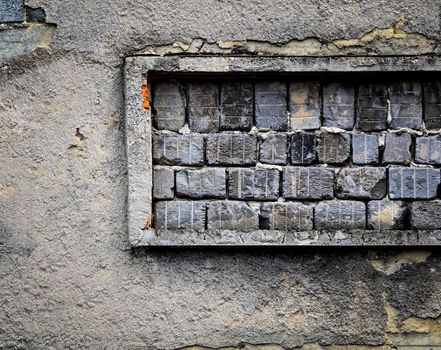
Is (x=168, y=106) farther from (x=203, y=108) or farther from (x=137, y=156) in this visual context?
(x=137, y=156)

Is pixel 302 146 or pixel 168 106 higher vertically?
pixel 168 106

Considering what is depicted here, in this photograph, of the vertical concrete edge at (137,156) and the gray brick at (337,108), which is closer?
the vertical concrete edge at (137,156)

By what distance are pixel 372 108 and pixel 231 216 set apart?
29.9 inches

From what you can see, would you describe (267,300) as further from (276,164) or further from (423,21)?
(423,21)

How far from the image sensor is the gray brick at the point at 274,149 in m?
2.99

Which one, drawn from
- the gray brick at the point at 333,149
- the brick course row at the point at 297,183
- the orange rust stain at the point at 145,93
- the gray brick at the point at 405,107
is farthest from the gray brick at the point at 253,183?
the gray brick at the point at 405,107

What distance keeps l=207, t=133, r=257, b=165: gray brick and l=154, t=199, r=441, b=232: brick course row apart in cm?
18

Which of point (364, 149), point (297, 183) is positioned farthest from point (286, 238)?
point (364, 149)

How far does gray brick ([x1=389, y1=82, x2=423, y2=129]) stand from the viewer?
9.87ft

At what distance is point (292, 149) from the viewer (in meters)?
2.99

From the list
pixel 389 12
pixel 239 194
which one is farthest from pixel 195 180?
pixel 389 12

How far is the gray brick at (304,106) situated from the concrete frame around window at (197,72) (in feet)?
0.37

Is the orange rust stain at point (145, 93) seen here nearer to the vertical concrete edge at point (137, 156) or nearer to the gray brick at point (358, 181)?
the vertical concrete edge at point (137, 156)

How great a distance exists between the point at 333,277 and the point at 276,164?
1.76ft
